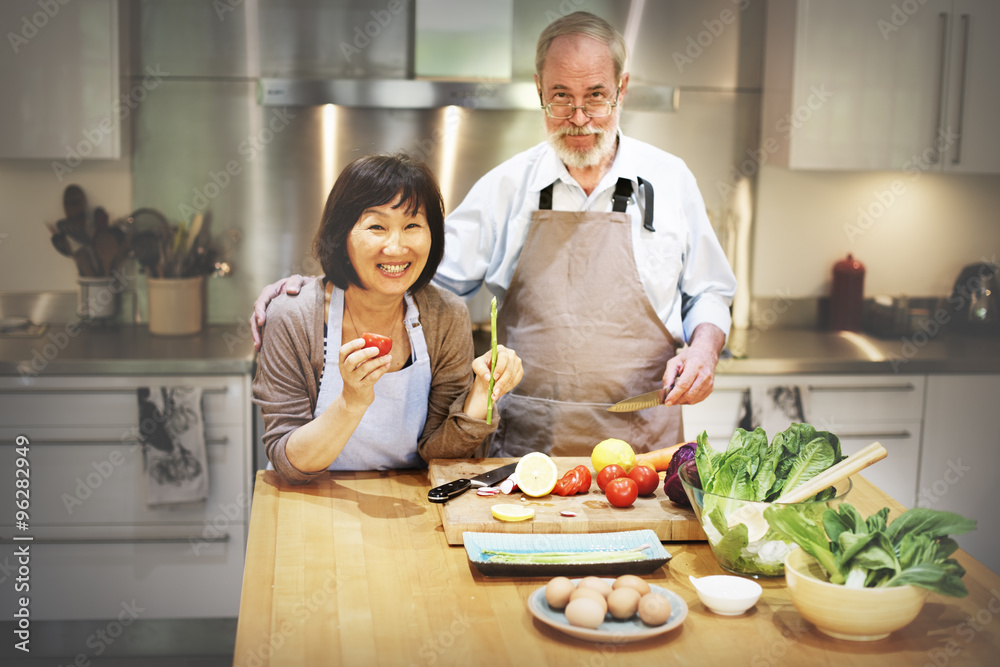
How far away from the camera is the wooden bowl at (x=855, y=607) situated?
1.11 metres

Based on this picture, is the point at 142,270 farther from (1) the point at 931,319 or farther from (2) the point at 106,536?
(1) the point at 931,319

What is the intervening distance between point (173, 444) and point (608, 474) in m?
1.68

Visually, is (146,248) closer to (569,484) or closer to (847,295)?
(569,484)

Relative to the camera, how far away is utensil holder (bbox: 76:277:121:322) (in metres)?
3.22

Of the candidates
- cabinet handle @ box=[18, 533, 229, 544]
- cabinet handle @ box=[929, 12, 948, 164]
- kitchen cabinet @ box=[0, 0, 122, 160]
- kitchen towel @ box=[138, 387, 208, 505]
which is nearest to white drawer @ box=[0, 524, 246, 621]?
cabinet handle @ box=[18, 533, 229, 544]

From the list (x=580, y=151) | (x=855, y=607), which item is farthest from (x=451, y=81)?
(x=855, y=607)

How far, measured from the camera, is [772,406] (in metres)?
2.99

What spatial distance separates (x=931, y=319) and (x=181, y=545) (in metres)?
2.80

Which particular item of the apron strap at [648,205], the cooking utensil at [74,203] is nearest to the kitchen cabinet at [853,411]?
the apron strap at [648,205]

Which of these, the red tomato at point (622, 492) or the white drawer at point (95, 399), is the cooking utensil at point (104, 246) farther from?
the red tomato at point (622, 492)

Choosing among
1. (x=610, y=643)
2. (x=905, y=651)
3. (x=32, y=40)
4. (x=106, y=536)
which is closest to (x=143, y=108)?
(x=32, y=40)

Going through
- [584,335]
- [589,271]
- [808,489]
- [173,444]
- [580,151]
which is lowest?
[173,444]

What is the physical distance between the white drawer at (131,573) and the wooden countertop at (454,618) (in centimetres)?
150

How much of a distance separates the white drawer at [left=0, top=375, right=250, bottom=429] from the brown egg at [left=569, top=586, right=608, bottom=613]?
72.3 inches
